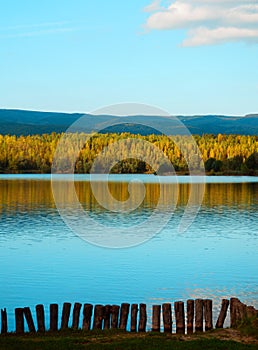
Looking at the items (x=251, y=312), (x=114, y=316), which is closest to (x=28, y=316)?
(x=114, y=316)

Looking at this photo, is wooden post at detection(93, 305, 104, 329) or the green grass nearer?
the green grass

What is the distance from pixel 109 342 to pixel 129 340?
0.57 meters

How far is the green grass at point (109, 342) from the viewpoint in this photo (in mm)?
16922

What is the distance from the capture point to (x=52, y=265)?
3831 centimetres

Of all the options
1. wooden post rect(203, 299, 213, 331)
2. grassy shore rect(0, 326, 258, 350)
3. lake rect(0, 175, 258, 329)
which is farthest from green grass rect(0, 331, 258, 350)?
lake rect(0, 175, 258, 329)

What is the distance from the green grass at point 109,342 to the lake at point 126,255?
7.21m

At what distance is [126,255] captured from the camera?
43719 millimetres

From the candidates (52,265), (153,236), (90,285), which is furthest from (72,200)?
(90,285)

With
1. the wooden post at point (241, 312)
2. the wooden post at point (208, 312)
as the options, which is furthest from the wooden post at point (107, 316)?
the wooden post at point (241, 312)

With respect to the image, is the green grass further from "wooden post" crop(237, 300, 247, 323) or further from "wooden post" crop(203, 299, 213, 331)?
"wooden post" crop(237, 300, 247, 323)

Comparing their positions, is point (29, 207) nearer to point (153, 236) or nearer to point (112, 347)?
point (153, 236)

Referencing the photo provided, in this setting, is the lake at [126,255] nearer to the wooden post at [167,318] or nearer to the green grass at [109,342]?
the green grass at [109,342]

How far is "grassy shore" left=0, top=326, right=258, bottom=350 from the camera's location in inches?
668

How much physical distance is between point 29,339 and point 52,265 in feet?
66.2
